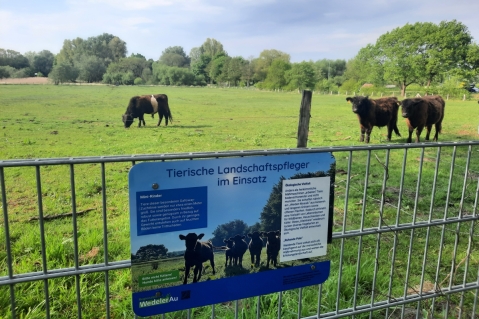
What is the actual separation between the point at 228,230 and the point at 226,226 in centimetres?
2

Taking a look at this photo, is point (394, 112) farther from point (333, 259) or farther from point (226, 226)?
point (226, 226)

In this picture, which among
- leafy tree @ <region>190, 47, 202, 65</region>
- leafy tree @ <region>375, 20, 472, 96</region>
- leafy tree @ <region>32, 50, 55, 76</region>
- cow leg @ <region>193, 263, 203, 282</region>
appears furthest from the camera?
leafy tree @ <region>375, 20, 472, 96</region>

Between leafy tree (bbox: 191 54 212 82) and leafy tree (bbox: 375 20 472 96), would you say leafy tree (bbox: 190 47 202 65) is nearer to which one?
leafy tree (bbox: 191 54 212 82)

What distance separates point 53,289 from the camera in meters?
2.46

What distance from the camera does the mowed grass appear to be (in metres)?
2.46

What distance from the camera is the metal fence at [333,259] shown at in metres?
1.42

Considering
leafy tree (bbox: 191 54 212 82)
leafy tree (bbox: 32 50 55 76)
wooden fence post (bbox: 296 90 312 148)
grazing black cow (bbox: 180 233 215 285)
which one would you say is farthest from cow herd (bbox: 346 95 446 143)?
grazing black cow (bbox: 180 233 215 285)

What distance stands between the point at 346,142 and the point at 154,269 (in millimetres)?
10002

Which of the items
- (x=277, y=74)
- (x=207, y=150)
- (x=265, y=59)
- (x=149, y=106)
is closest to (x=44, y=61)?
(x=149, y=106)

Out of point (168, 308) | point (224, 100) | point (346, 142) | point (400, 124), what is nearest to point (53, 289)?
point (168, 308)

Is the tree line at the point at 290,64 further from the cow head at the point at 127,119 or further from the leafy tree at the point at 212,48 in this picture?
the cow head at the point at 127,119

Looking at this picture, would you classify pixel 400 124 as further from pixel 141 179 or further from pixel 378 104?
pixel 141 179

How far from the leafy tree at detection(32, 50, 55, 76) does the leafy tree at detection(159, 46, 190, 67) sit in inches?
135

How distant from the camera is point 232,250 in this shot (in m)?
1.54
